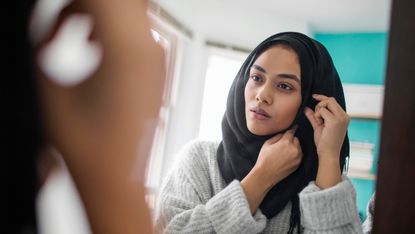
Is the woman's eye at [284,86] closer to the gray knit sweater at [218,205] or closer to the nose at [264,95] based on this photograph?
the nose at [264,95]

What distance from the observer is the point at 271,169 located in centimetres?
41

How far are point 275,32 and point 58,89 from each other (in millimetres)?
277

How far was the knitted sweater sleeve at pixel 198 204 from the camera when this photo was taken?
0.39 metres

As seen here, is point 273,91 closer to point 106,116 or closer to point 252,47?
point 252,47

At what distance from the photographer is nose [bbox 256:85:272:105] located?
412 mm

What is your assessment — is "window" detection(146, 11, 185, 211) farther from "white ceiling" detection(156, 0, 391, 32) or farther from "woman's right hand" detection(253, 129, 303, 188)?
"woman's right hand" detection(253, 129, 303, 188)

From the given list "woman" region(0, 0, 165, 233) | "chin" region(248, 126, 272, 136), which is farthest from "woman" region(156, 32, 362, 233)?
"woman" region(0, 0, 165, 233)

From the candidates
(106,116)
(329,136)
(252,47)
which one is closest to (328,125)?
(329,136)

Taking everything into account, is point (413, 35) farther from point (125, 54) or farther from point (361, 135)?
point (125, 54)

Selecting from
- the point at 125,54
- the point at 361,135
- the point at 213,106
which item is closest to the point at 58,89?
the point at 125,54

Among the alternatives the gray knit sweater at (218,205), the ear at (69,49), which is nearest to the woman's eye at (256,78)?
the gray knit sweater at (218,205)

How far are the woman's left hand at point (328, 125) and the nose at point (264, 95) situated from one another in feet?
0.18

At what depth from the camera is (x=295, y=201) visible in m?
0.41

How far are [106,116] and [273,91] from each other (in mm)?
219
